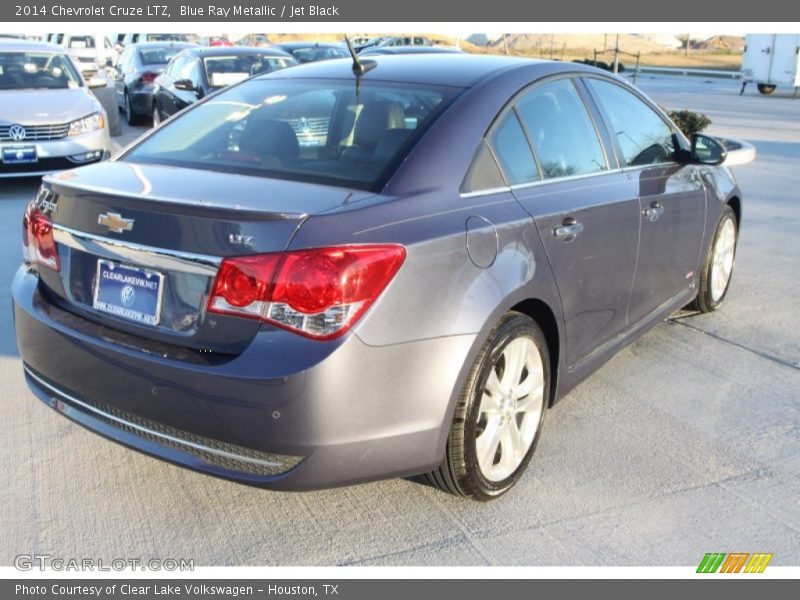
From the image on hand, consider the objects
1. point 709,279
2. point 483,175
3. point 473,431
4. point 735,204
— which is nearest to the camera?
point 473,431

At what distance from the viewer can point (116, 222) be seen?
2.94 meters

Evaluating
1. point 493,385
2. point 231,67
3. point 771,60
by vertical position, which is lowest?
point 493,385

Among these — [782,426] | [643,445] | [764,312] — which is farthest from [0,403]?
[764,312]

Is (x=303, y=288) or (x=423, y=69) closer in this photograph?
(x=303, y=288)

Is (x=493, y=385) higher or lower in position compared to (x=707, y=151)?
lower

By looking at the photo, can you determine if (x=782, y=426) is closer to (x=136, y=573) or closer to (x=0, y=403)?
(x=136, y=573)

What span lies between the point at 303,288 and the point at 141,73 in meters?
14.7

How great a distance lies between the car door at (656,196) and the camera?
4.31 meters

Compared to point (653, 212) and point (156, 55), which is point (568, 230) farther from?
point (156, 55)

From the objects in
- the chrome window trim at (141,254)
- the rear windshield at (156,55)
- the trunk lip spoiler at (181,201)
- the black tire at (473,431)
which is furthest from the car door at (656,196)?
the rear windshield at (156,55)

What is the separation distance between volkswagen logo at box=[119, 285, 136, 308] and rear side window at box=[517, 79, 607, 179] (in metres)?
1.75

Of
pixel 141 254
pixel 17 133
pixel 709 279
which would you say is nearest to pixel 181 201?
pixel 141 254

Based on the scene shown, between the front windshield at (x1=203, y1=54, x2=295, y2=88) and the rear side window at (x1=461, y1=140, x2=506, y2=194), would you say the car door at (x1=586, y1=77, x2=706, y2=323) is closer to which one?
the rear side window at (x1=461, y1=140, x2=506, y2=194)

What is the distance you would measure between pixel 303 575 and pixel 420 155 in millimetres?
1517
